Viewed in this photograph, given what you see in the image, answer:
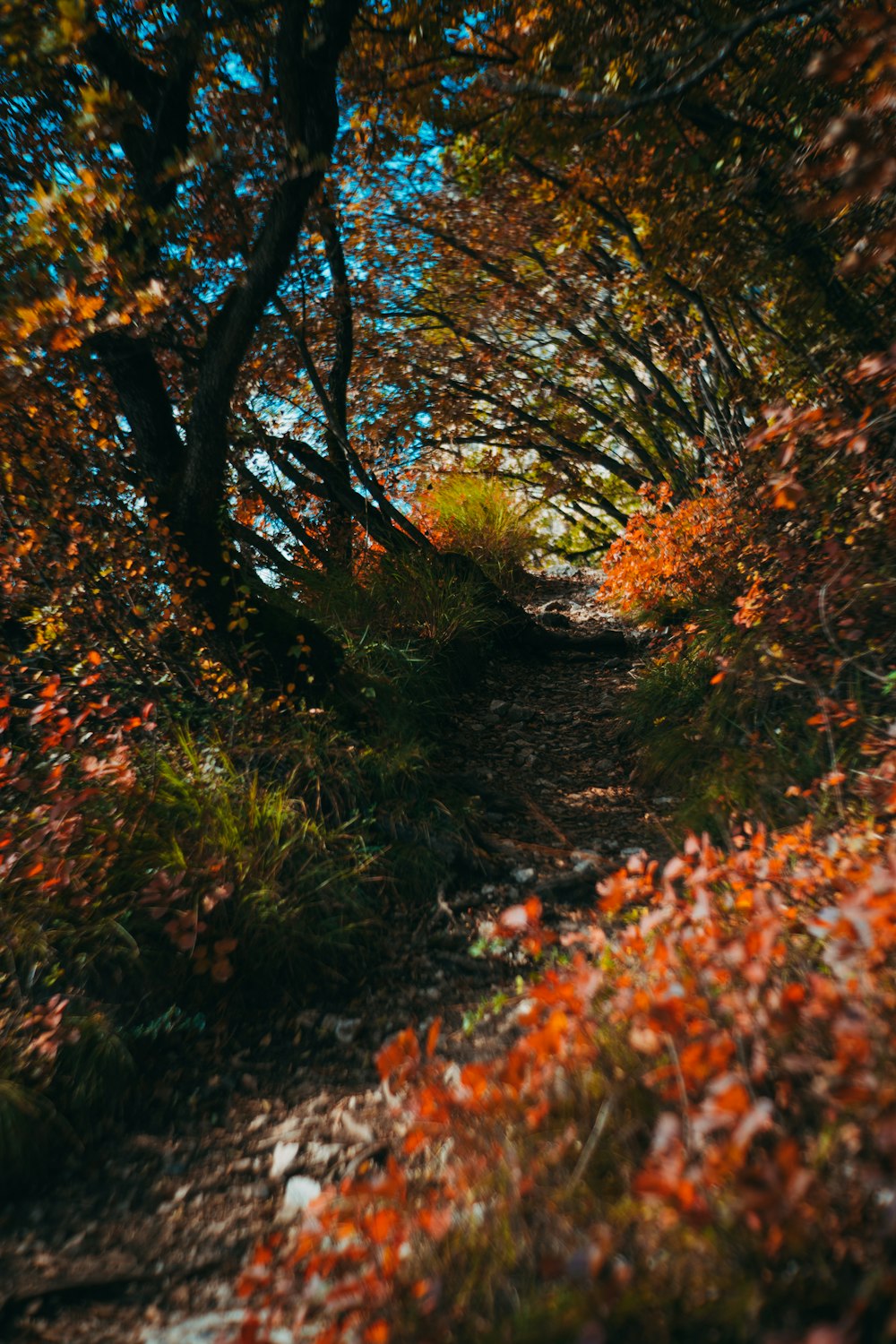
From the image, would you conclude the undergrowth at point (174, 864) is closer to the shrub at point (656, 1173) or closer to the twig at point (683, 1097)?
the shrub at point (656, 1173)

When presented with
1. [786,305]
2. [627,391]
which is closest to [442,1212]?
[786,305]

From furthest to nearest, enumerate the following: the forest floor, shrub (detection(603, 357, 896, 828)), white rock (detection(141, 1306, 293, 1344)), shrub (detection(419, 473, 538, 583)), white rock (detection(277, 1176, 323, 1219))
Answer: shrub (detection(419, 473, 538, 583)) → shrub (detection(603, 357, 896, 828)) → white rock (detection(277, 1176, 323, 1219)) → the forest floor → white rock (detection(141, 1306, 293, 1344))

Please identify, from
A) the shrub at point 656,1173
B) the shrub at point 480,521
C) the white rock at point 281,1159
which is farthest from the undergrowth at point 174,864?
the shrub at point 480,521

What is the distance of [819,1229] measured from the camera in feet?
4.14

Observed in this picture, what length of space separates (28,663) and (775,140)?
15.4 feet

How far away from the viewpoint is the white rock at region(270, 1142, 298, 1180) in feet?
7.37

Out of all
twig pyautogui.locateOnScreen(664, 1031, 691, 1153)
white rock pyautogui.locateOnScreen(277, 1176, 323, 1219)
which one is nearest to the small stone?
white rock pyautogui.locateOnScreen(277, 1176, 323, 1219)

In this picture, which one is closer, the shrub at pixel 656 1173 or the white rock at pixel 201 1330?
the shrub at pixel 656 1173

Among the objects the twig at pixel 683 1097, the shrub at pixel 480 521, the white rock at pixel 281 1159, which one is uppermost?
the shrub at pixel 480 521

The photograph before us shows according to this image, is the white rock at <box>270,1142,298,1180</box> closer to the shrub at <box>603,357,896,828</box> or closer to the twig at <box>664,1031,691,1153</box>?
the twig at <box>664,1031,691,1153</box>

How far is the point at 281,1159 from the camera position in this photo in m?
2.29

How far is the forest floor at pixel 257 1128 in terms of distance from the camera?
74.3 inches

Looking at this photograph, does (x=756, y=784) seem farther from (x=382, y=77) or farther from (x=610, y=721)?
(x=382, y=77)

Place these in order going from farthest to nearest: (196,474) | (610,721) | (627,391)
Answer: (627,391), (610,721), (196,474)
